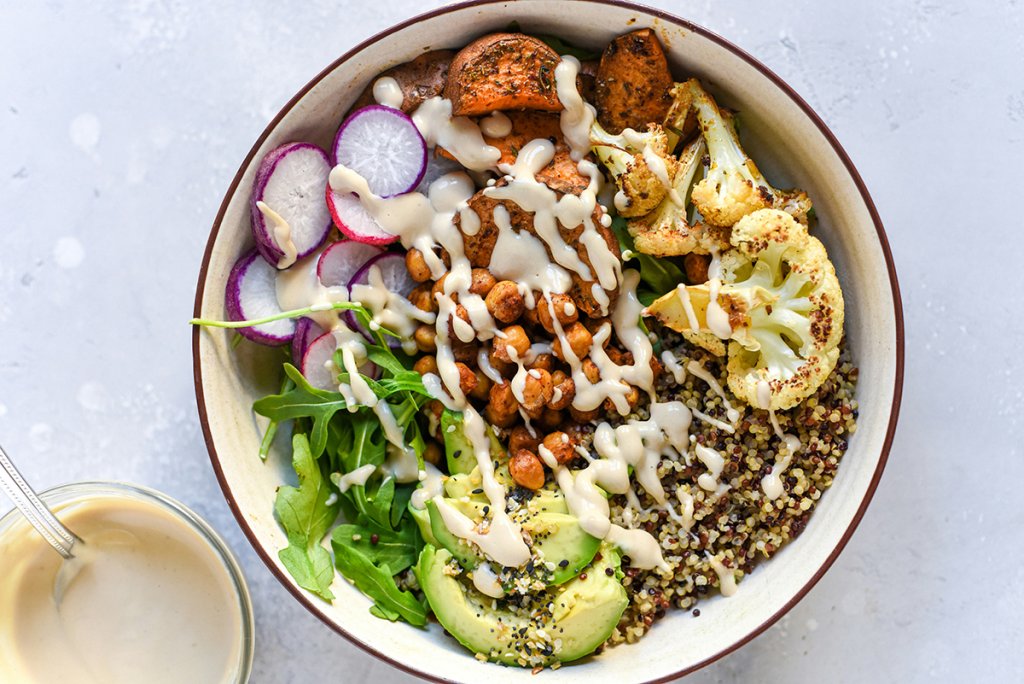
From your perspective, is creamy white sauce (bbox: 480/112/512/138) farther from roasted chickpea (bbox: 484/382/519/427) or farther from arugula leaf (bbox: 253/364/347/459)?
arugula leaf (bbox: 253/364/347/459)

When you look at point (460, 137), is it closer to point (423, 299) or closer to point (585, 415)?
point (423, 299)

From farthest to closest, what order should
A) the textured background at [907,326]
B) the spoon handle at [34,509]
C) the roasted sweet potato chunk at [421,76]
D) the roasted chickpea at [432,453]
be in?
the textured background at [907,326]
the roasted chickpea at [432,453]
the roasted sweet potato chunk at [421,76]
the spoon handle at [34,509]

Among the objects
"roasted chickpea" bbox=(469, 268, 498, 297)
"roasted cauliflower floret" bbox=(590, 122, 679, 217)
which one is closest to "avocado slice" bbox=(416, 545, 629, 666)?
"roasted chickpea" bbox=(469, 268, 498, 297)

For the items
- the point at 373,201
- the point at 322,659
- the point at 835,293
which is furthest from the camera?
the point at 322,659

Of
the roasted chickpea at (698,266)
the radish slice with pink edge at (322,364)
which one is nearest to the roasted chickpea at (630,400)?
the roasted chickpea at (698,266)

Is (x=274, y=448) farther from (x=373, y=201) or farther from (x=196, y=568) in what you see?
(x=373, y=201)

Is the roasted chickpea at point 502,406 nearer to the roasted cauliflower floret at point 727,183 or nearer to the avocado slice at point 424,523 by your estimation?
the avocado slice at point 424,523

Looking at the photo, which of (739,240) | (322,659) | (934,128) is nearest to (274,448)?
(322,659)
